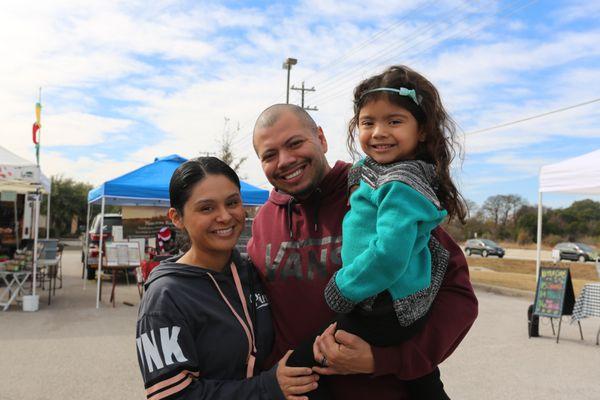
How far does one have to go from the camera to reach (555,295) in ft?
26.9

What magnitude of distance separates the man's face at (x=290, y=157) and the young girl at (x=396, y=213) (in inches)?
7.9

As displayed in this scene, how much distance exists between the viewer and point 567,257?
35.2 meters

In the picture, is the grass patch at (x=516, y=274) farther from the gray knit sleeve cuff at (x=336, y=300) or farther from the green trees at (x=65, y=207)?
the green trees at (x=65, y=207)

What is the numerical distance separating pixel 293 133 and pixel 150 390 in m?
1.06

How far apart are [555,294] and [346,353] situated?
302 inches

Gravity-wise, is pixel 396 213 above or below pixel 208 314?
above

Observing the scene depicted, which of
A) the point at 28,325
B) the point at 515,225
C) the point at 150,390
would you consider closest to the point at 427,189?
the point at 150,390

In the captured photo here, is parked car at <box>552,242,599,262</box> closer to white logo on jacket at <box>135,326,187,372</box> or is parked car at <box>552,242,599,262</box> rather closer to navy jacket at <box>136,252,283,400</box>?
navy jacket at <box>136,252,283,400</box>

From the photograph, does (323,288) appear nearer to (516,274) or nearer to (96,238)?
(96,238)

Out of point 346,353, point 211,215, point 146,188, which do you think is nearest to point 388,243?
point 346,353

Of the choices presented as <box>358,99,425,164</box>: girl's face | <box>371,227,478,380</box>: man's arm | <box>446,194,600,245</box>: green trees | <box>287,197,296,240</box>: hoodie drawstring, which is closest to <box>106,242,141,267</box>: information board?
<box>287,197,296,240</box>: hoodie drawstring

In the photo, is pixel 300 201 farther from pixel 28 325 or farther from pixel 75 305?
pixel 75 305

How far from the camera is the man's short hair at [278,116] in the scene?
6.81 feet

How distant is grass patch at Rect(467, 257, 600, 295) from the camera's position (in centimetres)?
1561
